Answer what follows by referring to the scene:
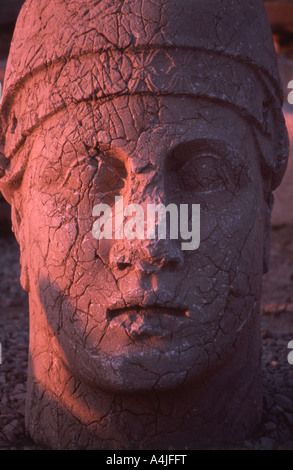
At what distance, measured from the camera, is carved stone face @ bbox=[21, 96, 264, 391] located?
297 cm

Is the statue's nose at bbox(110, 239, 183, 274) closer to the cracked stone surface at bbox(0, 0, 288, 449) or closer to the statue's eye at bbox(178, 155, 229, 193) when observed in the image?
the cracked stone surface at bbox(0, 0, 288, 449)

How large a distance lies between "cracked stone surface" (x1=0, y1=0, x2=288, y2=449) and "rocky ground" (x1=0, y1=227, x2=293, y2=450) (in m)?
0.26

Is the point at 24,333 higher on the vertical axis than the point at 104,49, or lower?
lower

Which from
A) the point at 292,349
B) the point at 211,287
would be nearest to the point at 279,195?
the point at 292,349

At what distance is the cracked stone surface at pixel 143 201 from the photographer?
2.99m

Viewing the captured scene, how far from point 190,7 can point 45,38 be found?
2.39 ft

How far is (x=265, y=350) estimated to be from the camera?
5.45 m

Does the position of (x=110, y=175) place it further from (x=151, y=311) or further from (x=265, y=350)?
(x=265, y=350)

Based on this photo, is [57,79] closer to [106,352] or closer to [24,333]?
[106,352]

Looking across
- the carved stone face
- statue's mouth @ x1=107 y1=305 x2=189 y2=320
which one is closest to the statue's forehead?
the carved stone face

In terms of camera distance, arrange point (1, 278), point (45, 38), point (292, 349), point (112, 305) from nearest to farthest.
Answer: point (112, 305) → point (45, 38) → point (292, 349) → point (1, 278)

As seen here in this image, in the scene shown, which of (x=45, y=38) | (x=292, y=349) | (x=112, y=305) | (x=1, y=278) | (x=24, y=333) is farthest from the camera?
(x=1, y=278)

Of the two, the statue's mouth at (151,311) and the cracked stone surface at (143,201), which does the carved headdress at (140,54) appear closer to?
the cracked stone surface at (143,201)

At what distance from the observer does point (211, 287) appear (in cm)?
308
